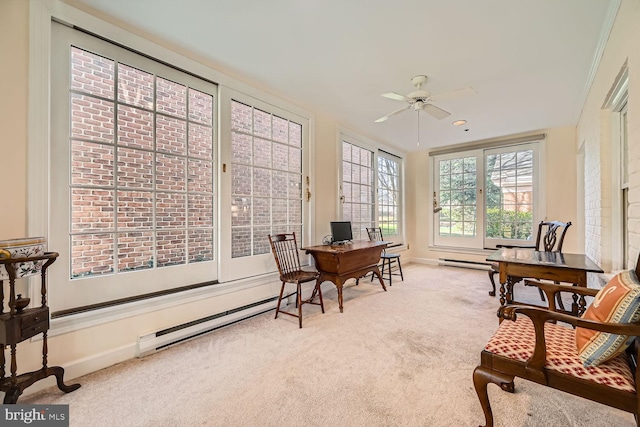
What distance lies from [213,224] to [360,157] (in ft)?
9.43

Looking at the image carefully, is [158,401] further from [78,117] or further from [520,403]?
[520,403]

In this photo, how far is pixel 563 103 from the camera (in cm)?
342

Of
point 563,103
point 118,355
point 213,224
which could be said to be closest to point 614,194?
point 563,103

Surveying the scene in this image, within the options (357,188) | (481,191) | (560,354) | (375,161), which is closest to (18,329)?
(560,354)

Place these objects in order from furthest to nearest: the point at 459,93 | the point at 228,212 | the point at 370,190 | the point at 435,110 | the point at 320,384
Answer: the point at 370,190
the point at 435,110
the point at 228,212
the point at 459,93
the point at 320,384

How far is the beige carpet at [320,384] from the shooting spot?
1462 mm

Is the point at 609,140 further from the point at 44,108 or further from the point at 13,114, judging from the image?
the point at 13,114

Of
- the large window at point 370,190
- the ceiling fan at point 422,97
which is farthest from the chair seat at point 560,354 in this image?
the large window at point 370,190

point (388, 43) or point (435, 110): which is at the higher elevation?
point (388, 43)

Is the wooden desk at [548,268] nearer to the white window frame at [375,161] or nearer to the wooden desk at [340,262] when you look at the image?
the wooden desk at [340,262]

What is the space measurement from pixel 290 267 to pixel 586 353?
2477mm

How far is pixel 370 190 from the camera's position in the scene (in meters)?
4.89

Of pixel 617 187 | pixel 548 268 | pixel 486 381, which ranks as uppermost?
pixel 617 187

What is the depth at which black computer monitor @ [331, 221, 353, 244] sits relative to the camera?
361cm
